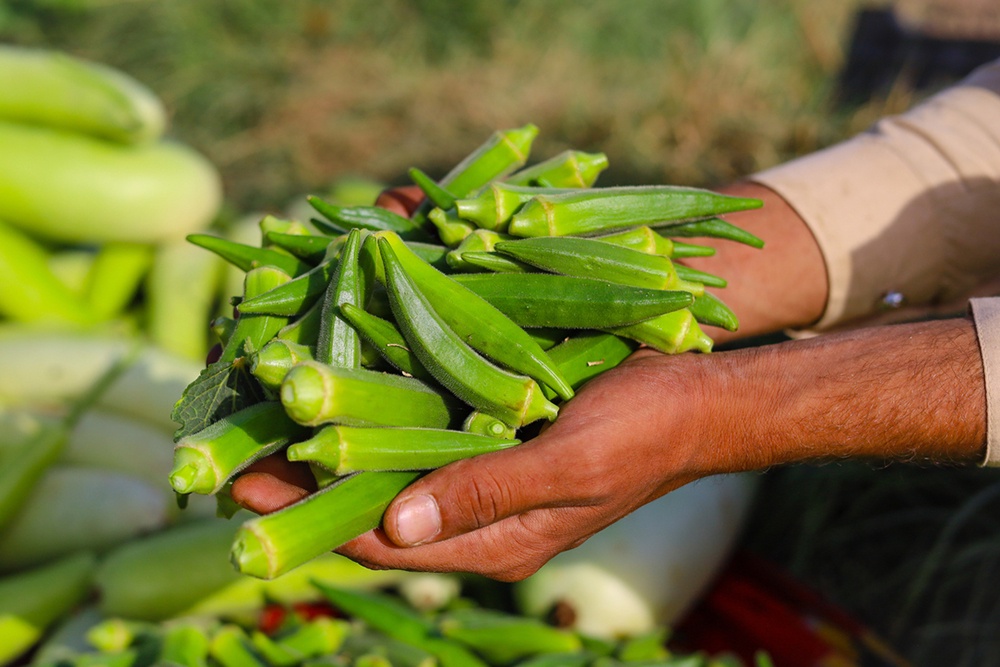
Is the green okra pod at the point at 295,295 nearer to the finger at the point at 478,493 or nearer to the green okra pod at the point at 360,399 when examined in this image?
the green okra pod at the point at 360,399

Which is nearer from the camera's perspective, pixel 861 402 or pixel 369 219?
pixel 861 402

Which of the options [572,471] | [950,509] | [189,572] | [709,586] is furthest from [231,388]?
[950,509]

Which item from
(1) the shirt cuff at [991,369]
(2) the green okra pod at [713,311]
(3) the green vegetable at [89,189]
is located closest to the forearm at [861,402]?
(1) the shirt cuff at [991,369]

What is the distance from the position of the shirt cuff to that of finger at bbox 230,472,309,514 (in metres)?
1.53

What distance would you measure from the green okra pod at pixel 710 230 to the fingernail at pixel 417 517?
1.05 m

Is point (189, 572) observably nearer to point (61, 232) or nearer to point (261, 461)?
point (261, 461)

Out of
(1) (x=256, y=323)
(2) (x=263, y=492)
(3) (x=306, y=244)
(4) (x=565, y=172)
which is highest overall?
(4) (x=565, y=172)

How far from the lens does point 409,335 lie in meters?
1.80

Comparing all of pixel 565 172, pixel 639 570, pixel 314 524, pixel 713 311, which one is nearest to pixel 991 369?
pixel 713 311

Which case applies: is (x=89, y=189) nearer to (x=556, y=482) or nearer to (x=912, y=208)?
(x=556, y=482)

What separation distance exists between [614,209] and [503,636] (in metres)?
1.70

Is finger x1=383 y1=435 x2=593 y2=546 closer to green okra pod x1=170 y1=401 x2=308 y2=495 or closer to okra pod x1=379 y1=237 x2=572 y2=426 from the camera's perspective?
okra pod x1=379 y1=237 x2=572 y2=426

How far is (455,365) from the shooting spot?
5.85 feet

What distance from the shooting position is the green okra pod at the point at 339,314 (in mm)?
1759
